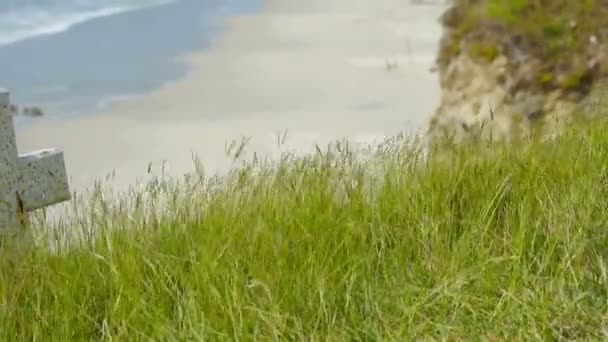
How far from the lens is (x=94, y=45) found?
1431 centimetres

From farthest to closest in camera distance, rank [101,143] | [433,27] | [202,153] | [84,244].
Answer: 1. [433,27]
2. [101,143]
3. [202,153]
4. [84,244]

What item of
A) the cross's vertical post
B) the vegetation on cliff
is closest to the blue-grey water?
the vegetation on cliff

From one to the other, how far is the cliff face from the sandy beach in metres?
0.68

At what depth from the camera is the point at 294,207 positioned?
3111mm

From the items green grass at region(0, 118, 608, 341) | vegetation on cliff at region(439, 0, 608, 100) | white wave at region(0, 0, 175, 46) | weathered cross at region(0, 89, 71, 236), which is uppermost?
white wave at region(0, 0, 175, 46)

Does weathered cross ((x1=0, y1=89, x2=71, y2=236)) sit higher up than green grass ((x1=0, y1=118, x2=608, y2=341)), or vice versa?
weathered cross ((x1=0, y1=89, x2=71, y2=236))

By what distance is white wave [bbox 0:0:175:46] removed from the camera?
15.0m

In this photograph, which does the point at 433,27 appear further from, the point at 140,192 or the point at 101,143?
the point at 140,192

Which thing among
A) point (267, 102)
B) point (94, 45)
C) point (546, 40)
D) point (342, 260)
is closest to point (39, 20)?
point (94, 45)

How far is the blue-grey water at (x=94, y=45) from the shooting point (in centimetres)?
1184

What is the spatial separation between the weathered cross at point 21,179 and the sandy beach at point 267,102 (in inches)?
165

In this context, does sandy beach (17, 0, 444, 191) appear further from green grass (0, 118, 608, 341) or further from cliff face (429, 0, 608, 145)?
green grass (0, 118, 608, 341)

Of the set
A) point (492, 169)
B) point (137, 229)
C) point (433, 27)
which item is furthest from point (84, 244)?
point (433, 27)

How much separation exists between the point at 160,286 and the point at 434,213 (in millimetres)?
985
